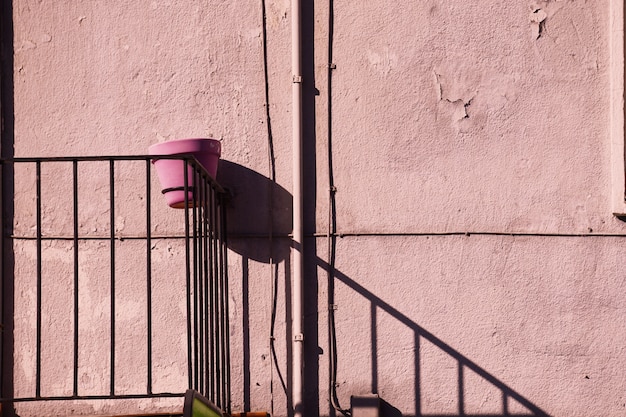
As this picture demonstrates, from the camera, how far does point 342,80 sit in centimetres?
504

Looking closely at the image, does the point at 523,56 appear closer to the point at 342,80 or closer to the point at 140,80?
the point at 342,80

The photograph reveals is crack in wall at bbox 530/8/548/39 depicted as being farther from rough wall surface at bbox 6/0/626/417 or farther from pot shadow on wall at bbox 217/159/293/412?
pot shadow on wall at bbox 217/159/293/412

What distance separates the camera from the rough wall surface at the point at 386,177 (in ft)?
15.8

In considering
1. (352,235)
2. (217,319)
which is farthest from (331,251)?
(217,319)

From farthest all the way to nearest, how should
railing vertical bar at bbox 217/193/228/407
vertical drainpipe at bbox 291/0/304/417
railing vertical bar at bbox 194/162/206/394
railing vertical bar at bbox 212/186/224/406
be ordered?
vertical drainpipe at bbox 291/0/304/417, railing vertical bar at bbox 217/193/228/407, railing vertical bar at bbox 212/186/224/406, railing vertical bar at bbox 194/162/206/394

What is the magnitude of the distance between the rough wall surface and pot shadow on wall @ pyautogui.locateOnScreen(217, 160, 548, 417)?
0.01m

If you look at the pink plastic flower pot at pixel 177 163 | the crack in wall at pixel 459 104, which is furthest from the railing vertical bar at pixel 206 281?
the crack in wall at pixel 459 104

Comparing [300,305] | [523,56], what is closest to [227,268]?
[300,305]

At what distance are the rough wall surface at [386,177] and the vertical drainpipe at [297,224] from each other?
2.6 inches

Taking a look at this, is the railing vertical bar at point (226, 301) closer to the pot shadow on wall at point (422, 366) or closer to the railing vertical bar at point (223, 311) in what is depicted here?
the railing vertical bar at point (223, 311)

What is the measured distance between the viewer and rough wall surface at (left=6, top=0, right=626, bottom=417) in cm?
482

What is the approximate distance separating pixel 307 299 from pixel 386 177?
2.79 feet

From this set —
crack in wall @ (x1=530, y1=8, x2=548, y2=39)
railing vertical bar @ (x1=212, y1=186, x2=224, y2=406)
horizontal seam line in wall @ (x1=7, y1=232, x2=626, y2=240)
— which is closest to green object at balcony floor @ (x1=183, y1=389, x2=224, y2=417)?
railing vertical bar @ (x1=212, y1=186, x2=224, y2=406)

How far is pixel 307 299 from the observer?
4.93 m
